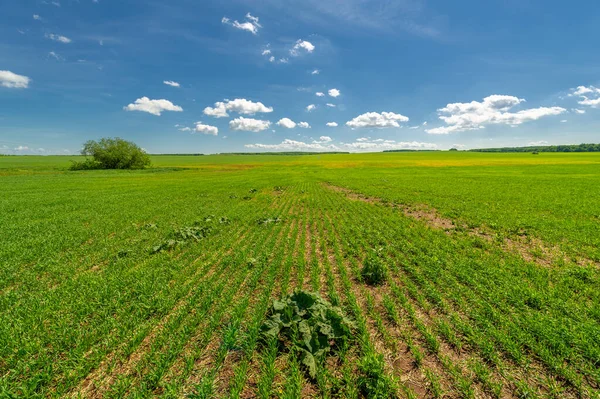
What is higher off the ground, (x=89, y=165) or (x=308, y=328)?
(x=89, y=165)

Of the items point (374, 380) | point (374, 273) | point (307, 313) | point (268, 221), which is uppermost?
point (307, 313)

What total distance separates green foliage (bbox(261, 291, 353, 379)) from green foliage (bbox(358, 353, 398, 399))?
0.67 m

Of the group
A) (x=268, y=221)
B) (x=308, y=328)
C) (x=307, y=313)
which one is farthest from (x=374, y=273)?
(x=268, y=221)

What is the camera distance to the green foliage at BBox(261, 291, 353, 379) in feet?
16.5

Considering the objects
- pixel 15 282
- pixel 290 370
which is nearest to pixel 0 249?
pixel 15 282

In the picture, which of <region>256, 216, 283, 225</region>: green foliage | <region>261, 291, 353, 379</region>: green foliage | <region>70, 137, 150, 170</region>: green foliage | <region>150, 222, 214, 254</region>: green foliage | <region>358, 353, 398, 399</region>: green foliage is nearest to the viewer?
<region>358, 353, 398, 399</region>: green foliage

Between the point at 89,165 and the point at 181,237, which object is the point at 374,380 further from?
the point at 89,165

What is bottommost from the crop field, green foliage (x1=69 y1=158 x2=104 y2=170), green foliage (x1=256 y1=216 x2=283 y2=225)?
the crop field

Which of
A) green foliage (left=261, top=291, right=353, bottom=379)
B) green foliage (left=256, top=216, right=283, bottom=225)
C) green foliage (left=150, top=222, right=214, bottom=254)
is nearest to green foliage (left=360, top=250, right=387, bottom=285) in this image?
green foliage (left=261, top=291, right=353, bottom=379)

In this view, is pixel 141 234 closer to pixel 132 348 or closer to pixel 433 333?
pixel 132 348

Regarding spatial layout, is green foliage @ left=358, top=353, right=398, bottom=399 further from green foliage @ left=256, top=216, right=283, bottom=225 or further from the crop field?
green foliage @ left=256, top=216, right=283, bottom=225

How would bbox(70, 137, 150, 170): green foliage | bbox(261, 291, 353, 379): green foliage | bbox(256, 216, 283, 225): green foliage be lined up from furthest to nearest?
bbox(70, 137, 150, 170): green foliage → bbox(256, 216, 283, 225): green foliage → bbox(261, 291, 353, 379): green foliage

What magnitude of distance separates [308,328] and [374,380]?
155 cm

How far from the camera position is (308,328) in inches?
208
